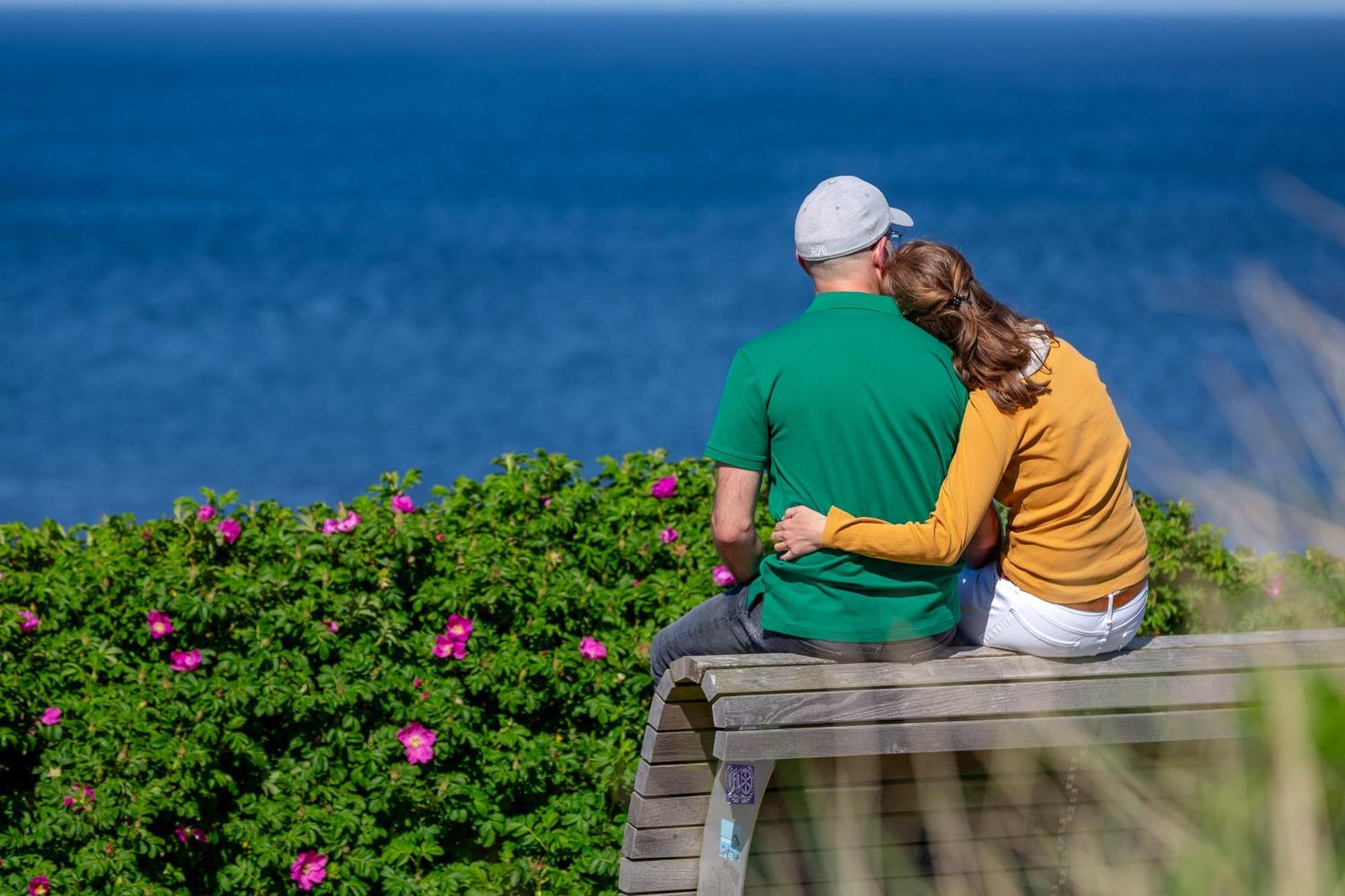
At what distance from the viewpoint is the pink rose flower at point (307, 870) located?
13.0 ft

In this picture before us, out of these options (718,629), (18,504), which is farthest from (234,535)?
(18,504)

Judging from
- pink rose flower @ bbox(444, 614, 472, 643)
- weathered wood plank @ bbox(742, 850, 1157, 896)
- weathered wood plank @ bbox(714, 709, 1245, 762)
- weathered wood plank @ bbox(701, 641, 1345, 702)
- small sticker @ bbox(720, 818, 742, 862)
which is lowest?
weathered wood plank @ bbox(742, 850, 1157, 896)

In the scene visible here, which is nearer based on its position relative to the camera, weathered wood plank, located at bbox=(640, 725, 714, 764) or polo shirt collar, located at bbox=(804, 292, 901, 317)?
polo shirt collar, located at bbox=(804, 292, 901, 317)

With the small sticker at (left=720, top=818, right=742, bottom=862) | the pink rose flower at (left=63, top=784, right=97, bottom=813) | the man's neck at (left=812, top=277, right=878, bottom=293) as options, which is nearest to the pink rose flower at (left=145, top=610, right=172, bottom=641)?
the pink rose flower at (left=63, top=784, right=97, bottom=813)

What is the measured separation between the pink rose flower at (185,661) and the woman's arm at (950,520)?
1.78m

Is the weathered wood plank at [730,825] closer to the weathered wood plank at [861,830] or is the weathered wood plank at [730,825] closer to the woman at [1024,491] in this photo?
the weathered wood plank at [861,830]

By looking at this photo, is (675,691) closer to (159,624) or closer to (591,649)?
(591,649)

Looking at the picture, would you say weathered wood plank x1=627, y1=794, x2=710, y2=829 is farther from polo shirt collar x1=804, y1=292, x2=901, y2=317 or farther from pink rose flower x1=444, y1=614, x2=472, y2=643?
polo shirt collar x1=804, y1=292, x2=901, y2=317

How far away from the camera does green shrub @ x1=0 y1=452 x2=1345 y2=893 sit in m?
3.86

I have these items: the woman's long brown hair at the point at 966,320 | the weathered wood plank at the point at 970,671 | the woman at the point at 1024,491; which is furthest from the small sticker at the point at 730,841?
the woman's long brown hair at the point at 966,320

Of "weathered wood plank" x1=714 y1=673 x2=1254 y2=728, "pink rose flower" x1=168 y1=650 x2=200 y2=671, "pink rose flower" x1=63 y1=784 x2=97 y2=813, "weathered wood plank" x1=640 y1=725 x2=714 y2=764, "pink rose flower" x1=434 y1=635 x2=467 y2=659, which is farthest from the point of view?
"pink rose flower" x1=434 y1=635 x2=467 y2=659

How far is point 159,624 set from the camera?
4062 mm

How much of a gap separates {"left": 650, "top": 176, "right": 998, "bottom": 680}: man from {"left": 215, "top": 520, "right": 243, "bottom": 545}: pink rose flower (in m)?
1.64

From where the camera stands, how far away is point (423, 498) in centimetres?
1540
